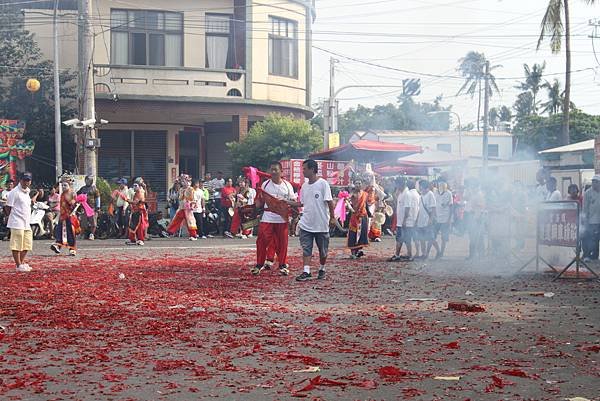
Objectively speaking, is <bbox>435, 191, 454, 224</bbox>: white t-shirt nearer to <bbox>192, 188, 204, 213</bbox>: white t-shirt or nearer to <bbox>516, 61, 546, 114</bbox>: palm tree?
<bbox>192, 188, 204, 213</bbox>: white t-shirt

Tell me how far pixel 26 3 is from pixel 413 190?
22251 millimetres

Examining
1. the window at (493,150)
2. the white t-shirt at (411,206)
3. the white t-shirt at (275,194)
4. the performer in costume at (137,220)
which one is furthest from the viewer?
the window at (493,150)

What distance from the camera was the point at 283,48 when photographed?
37.7 meters

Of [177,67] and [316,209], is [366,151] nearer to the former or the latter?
[177,67]

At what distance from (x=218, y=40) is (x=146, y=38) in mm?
2893

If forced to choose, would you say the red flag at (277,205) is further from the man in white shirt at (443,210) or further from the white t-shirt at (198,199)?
the white t-shirt at (198,199)

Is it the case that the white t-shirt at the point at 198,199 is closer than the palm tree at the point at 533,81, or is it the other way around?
the white t-shirt at the point at 198,199

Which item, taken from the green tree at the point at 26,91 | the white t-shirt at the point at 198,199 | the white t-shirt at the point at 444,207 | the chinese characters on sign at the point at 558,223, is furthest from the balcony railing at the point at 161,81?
the chinese characters on sign at the point at 558,223

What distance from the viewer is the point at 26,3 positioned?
35.3 m

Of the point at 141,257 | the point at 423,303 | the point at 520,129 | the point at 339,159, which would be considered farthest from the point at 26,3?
the point at 520,129

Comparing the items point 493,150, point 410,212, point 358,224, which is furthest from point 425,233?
point 493,150

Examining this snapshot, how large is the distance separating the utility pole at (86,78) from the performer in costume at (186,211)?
10.3 ft

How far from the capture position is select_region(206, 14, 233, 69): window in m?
36.1

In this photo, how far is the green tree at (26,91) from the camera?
3438cm
